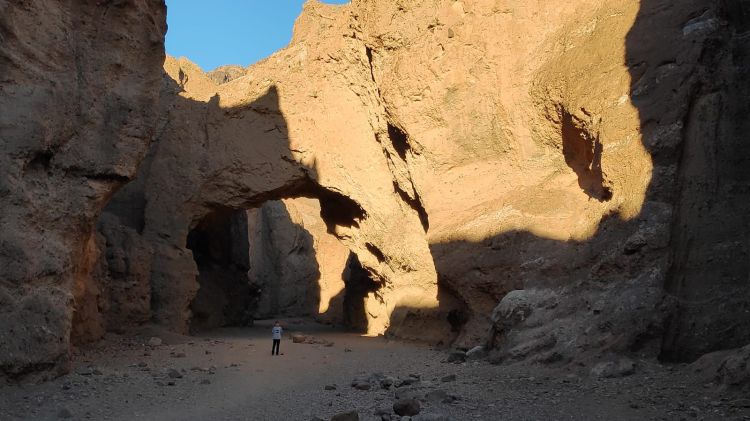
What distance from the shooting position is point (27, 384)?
6.44 m

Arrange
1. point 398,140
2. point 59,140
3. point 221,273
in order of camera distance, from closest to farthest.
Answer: point 59,140 → point 398,140 → point 221,273

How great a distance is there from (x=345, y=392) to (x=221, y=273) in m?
11.8

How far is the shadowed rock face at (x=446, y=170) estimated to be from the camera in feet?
22.4

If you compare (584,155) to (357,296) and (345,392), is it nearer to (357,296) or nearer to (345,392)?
(345,392)

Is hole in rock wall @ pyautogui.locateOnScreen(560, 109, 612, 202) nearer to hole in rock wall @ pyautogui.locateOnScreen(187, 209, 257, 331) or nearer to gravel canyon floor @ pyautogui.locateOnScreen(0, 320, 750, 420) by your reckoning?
gravel canyon floor @ pyautogui.locateOnScreen(0, 320, 750, 420)

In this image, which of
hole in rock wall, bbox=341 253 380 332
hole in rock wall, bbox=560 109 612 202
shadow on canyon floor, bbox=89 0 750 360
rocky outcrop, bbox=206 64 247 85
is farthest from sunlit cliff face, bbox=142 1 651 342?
rocky outcrop, bbox=206 64 247 85

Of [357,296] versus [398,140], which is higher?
[398,140]

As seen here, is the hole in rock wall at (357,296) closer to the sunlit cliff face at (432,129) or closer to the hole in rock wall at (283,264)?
the sunlit cliff face at (432,129)

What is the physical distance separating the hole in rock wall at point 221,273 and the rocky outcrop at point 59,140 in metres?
6.79

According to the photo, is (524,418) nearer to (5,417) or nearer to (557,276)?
(557,276)

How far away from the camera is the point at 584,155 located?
938 cm

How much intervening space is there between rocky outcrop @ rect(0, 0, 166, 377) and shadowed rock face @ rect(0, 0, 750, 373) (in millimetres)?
32

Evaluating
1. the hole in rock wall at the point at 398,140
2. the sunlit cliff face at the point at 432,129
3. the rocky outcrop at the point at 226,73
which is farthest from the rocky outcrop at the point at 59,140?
the rocky outcrop at the point at 226,73

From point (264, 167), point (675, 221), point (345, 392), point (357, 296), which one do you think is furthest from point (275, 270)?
point (675, 221)
